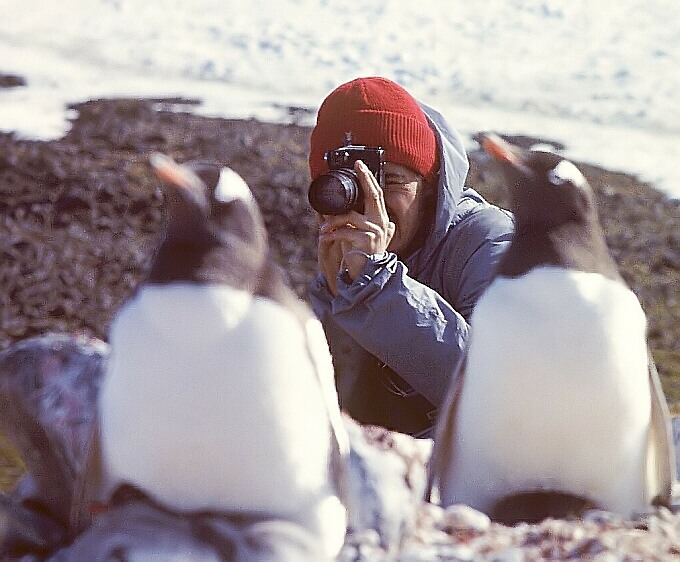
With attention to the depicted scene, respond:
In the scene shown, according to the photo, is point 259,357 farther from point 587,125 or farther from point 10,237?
point 587,125

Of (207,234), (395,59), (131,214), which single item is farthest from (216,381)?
(395,59)

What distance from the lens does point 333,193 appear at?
108 centimetres

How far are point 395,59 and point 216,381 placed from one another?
6.02 metres

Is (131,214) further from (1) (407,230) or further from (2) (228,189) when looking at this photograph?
(2) (228,189)

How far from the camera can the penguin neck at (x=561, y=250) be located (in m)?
0.96

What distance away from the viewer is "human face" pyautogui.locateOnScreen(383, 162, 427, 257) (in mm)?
1435

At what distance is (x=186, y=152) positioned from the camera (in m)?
4.79

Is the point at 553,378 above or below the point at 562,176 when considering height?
below

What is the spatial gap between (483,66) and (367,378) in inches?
229

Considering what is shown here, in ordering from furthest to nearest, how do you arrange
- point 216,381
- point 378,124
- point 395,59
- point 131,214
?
point 395,59
point 131,214
point 378,124
point 216,381

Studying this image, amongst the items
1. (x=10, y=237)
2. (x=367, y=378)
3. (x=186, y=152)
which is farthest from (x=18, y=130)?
(x=367, y=378)

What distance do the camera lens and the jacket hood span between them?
380mm

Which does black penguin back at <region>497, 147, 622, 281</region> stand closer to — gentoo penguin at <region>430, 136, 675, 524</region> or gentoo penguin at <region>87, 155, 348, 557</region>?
gentoo penguin at <region>430, 136, 675, 524</region>

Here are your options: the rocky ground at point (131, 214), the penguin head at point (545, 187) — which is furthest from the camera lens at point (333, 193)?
the rocky ground at point (131, 214)
